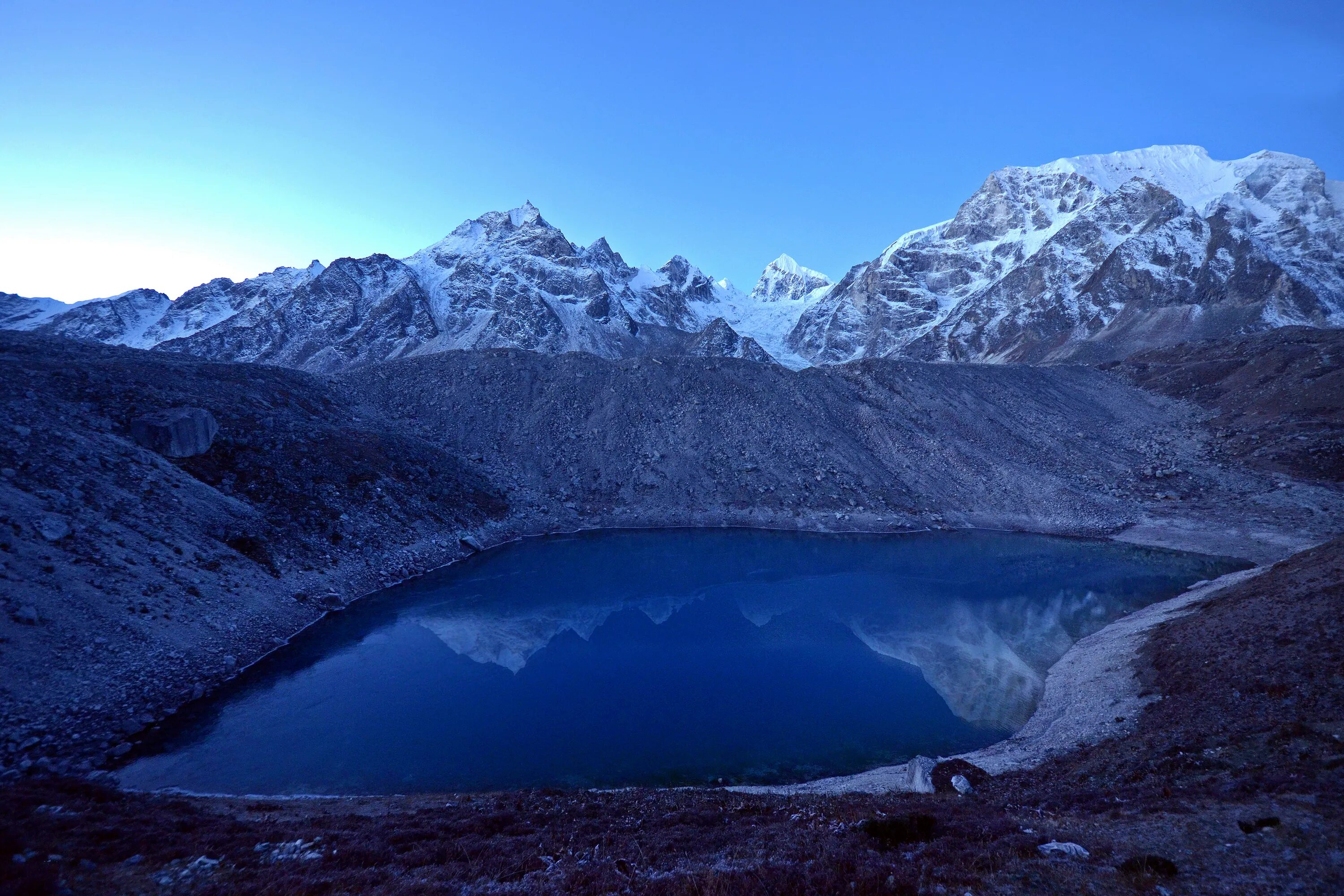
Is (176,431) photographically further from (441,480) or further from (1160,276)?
(1160,276)

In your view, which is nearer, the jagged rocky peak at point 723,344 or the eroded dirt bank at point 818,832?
the eroded dirt bank at point 818,832

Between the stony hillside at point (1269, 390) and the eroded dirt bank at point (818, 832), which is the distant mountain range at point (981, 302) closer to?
the stony hillside at point (1269, 390)

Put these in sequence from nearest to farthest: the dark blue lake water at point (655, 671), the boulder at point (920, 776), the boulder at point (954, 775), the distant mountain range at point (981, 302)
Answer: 1. the boulder at point (954, 775)
2. the boulder at point (920, 776)
3. the dark blue lake water at point (655, 671)
4. the distant mountain range at point (981, 302)

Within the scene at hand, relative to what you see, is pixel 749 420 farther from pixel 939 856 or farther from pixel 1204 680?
pixel 939 856

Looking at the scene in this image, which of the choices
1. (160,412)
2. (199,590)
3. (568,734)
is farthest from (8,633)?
(160,412)

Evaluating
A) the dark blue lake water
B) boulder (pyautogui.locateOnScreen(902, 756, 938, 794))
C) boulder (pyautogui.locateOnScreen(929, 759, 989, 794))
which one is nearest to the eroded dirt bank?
boulder (pyautogui.locateOnScreen(929, 759, 989, 794))

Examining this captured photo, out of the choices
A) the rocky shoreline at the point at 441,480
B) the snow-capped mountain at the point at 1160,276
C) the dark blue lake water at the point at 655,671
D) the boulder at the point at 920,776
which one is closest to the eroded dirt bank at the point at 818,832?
the boulder at the point at 920,776

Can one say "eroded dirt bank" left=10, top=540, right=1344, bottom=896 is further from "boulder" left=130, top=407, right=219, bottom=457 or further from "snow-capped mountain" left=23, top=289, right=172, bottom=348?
"snow-capped mountain" left=23, top=289, right=172, bottom=348
